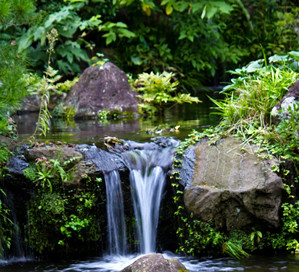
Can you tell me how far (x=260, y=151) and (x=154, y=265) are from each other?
71.6 inches

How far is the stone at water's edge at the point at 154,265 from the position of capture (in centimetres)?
351

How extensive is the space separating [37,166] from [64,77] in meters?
6.66

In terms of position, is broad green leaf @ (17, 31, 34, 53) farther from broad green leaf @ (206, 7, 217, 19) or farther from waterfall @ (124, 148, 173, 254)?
waterfall @ (124, 148, 173, 254)

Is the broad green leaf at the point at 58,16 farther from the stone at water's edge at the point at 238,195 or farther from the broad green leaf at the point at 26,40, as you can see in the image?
the stone at water's edge at the point at 238,195

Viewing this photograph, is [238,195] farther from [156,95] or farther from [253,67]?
[156,95]

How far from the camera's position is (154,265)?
11.6 ft

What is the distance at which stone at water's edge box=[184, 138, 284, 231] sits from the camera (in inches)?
166

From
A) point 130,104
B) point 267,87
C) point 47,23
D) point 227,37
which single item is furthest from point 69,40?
point 267,87

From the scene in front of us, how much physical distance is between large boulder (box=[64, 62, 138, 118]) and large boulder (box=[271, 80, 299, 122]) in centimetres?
397

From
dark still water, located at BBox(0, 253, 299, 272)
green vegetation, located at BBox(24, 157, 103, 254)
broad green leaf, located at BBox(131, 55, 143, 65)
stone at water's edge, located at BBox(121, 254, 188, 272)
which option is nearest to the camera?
stone at water's edge, located at BBox(121, 254, 188, 272)

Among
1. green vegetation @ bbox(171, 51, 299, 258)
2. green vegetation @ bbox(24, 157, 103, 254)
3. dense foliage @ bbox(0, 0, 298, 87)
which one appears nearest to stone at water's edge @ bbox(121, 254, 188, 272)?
green vegetation @ bbox(171, 51, 299, 258)

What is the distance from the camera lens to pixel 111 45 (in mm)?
11727

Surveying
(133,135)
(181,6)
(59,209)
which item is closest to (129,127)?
(133,135)

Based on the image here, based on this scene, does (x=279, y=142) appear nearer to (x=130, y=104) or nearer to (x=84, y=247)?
(x=84, y=247)
